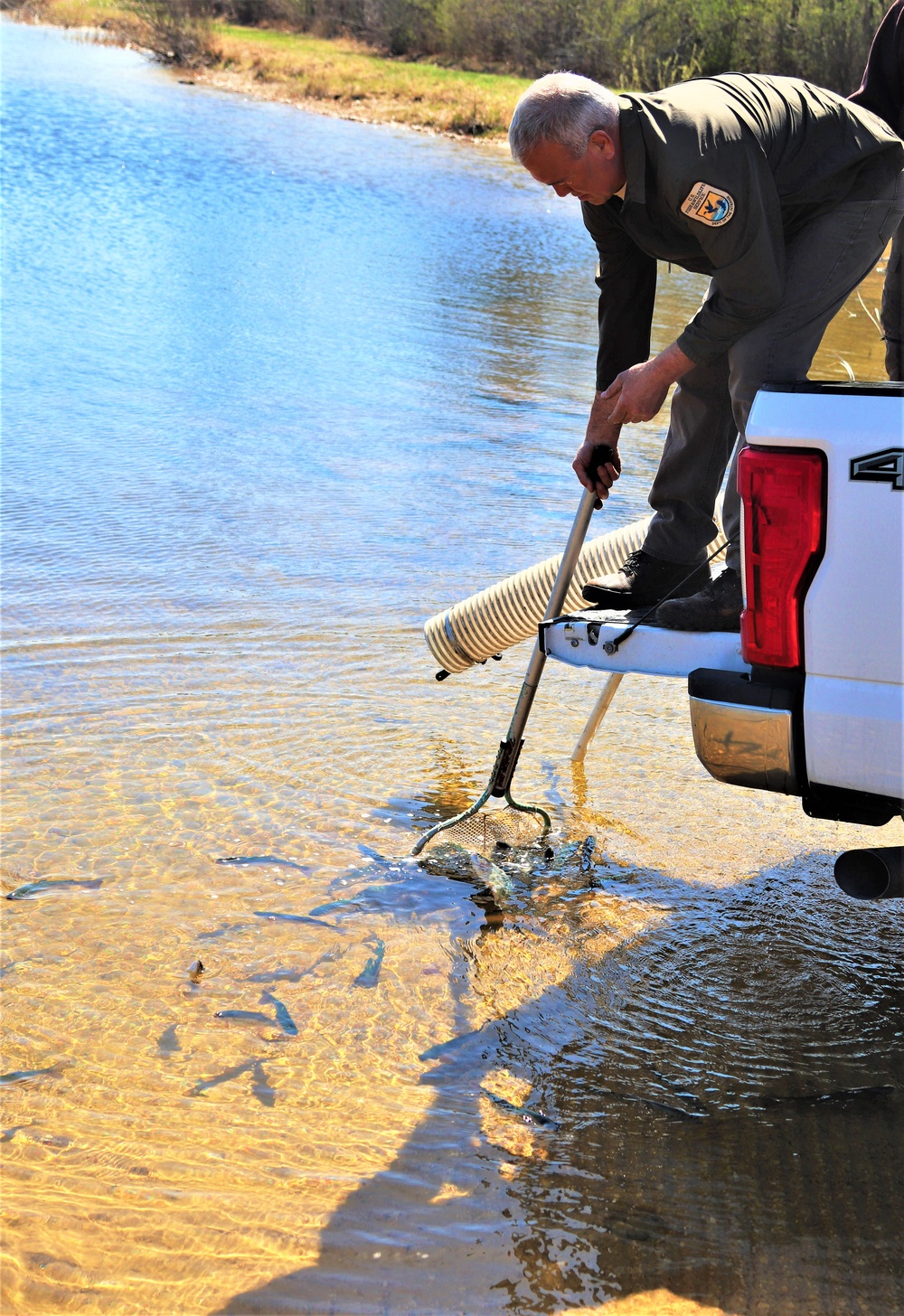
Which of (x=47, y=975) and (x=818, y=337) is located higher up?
(x=818, y=337)

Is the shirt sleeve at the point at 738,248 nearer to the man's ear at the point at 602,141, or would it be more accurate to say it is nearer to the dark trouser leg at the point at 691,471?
the man's ear at the point at 602,141

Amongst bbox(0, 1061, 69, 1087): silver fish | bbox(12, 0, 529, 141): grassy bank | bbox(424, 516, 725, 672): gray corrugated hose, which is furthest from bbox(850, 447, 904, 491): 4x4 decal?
bbox(12, 0, 529, 141): grassy bank

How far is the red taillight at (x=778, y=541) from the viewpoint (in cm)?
254

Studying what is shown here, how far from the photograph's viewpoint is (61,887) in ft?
11.5

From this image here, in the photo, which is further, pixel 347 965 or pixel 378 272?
pixel 378 272

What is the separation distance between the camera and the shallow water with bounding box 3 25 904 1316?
2377 millimetres

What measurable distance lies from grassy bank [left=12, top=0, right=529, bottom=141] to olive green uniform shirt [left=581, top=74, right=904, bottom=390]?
3290 cm

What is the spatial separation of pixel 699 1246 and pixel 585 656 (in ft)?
5.01

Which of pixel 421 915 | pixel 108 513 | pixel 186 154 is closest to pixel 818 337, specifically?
pixel 421 915

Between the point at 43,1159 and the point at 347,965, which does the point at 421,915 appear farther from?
the point at 43,1159

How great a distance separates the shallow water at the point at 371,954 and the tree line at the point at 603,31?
3203 cm

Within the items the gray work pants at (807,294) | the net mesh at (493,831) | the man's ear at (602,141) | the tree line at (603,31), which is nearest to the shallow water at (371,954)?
the net mesh at (493,831)

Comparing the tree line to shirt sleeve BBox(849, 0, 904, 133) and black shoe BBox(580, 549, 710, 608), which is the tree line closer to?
shirt sleeve BBox(849, 0, 904, 133)

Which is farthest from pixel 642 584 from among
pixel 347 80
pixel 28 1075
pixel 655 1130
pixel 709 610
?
pixel 347 80
